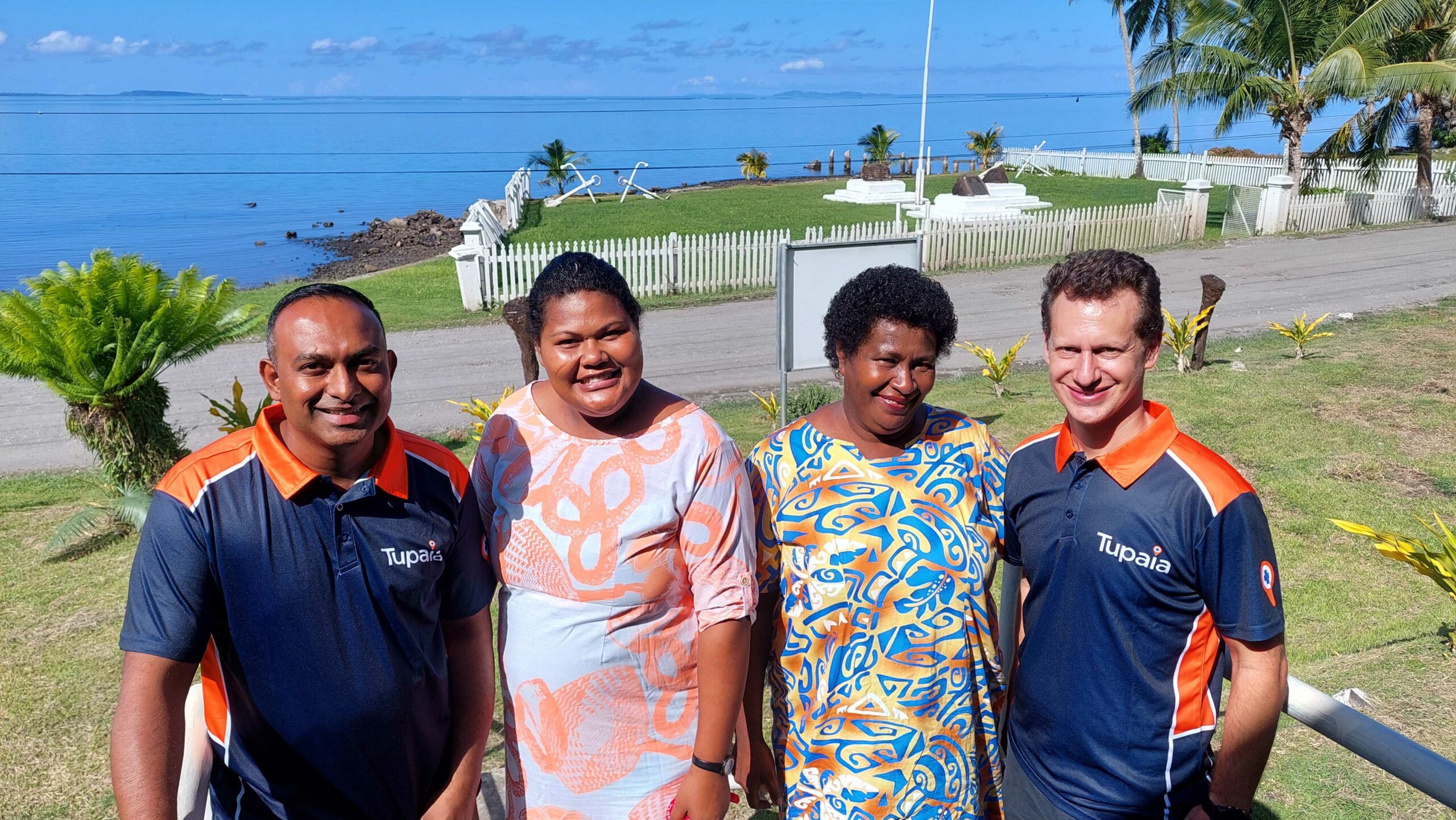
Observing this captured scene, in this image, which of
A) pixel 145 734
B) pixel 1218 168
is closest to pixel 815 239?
pixel 145 734

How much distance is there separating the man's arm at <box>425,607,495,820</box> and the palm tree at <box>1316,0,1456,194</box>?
26.2 m

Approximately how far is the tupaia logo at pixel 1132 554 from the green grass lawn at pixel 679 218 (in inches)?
552

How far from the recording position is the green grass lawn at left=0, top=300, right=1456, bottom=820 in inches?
161

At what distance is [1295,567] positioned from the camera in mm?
6215

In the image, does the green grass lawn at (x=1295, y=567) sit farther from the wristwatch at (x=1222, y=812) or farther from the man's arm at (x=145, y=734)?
the man's arm at (x=145, y=734)

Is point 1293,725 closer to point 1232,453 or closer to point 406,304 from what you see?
point 1232,453

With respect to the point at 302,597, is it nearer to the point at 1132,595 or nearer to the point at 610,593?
the point at 610,593

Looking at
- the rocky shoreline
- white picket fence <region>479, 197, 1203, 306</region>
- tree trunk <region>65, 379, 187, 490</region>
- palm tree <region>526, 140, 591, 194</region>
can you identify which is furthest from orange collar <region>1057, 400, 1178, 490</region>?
palm tree <region>526, 140, 591, 194</region>

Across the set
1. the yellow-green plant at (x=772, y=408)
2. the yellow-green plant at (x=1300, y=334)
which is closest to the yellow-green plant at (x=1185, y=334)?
the yellow-green plant at (x=1300, y=334)

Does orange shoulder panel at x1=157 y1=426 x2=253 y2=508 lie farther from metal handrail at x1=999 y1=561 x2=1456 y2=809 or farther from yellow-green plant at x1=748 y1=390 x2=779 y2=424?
yellow-green plant at x1=748 y1=390 x2=779 y2=424

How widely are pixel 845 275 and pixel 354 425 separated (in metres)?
→ 5.83

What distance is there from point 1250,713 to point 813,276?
18.8 ft

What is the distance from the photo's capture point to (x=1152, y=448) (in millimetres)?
2232

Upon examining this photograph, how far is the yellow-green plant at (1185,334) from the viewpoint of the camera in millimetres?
10875
